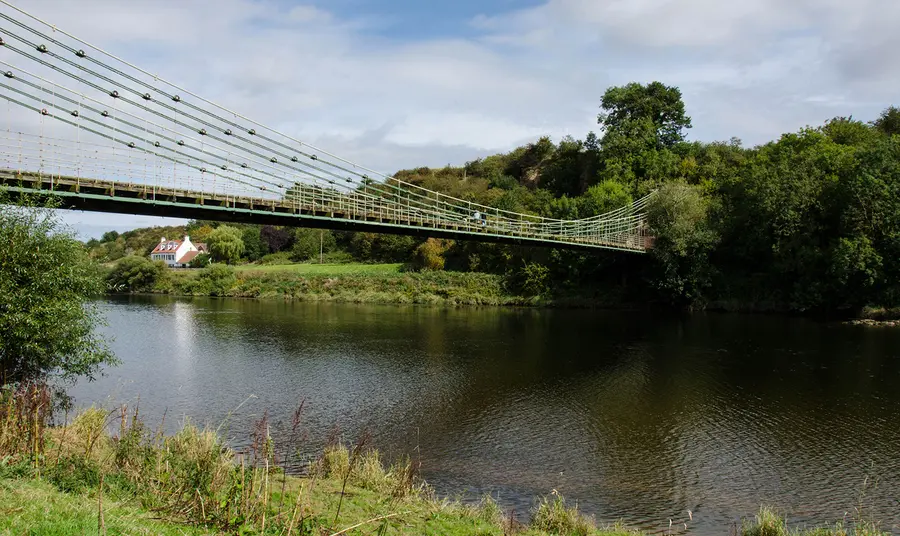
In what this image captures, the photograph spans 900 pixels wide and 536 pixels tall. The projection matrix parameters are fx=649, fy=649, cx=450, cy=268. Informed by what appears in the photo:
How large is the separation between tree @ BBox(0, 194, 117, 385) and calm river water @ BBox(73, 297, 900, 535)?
9.98 feet

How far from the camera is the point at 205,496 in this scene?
25.2ft

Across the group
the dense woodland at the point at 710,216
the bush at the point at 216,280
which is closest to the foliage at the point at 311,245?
the dense woodland at the point at 710,216

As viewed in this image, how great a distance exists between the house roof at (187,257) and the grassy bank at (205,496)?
266 ft

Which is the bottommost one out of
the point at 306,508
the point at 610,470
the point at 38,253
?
the point at 610,470

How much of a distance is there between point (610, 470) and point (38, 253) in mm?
12772

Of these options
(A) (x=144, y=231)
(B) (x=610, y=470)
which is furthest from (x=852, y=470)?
(A) (x=144, y=231)

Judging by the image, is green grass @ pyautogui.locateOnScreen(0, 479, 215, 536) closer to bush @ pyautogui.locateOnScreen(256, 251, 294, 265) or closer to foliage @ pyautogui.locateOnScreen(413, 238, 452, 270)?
foliage @ pyautogui.locateOnScreen(413, 238, 452, 270)

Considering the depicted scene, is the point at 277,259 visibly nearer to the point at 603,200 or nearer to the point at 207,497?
the point at 603,200

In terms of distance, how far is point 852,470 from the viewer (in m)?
13.1

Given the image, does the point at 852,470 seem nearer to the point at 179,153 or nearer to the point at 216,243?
the point at 179,153

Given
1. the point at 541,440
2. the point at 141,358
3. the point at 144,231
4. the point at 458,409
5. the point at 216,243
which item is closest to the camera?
the point at 541,440

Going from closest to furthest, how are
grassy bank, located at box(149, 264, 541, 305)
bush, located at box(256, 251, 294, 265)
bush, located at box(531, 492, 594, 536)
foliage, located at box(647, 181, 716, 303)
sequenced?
bush, located at box(531, 492, 594, 536), foliage, located at box(647, 181, 716, 303), grassy bank, located at box(149, 264, 541, 305), bush, located at box(256, 251, 294, 265)

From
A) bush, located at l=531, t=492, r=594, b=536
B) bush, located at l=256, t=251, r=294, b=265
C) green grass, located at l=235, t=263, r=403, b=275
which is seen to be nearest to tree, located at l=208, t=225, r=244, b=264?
bush, located at l=256, t=251, r=294, b=265

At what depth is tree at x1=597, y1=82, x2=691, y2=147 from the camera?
199ft
